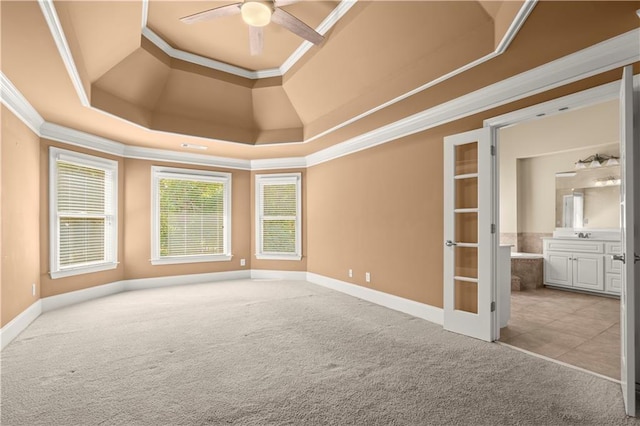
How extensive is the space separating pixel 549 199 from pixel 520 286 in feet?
6.28

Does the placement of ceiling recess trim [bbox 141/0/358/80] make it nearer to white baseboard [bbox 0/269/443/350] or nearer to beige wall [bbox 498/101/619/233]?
white baseboard [bbox 0/269/443/350]

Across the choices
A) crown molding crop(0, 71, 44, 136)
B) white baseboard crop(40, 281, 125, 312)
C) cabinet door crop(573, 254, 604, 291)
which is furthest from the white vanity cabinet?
crown molding crop(0, 71, 44, 136)

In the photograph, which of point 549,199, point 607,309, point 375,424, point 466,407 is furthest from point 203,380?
point 549,199

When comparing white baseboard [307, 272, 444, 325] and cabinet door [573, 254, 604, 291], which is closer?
white baseboard [307, 272, 444, 325]

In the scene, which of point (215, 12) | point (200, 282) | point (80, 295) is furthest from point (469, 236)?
point (80, 295)

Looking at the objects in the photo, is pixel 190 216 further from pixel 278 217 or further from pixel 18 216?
pixel 18 216

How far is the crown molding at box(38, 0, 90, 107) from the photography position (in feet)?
7.27

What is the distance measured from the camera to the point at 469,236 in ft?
12.1

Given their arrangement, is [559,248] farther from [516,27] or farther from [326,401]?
[326,401]

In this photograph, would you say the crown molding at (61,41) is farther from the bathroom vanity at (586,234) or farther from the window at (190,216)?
the bathroom vanity at (586,234)

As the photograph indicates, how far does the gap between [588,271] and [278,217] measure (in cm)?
567

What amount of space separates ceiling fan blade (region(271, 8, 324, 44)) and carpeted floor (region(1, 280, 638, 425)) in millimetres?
2976

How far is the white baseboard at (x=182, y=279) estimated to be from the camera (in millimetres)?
5949

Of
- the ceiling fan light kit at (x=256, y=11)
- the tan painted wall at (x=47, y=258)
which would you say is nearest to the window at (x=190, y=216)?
the tan painted wall at (x=47, y=258)
